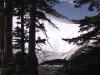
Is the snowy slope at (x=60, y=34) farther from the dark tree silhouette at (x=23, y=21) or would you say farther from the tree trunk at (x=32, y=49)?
the tree trunk at (x=32, y=49)

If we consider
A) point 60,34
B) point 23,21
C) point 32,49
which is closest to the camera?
point 32,49

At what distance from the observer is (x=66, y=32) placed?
131 feet

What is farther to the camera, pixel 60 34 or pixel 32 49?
pixel 60 34

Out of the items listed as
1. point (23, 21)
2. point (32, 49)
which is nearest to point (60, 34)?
point (23, 21)

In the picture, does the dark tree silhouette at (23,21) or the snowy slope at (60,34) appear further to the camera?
the snowy slope at (60,34)

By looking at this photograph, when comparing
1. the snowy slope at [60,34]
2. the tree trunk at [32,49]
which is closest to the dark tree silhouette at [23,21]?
the tree trunk at [32,49]

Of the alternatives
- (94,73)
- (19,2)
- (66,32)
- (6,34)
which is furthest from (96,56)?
(66,32)

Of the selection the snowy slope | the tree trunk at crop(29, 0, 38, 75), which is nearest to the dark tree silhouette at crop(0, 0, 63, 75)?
the tree trunk at crop(29, 0, 38, 75)

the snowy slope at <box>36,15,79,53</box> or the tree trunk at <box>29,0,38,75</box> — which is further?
the snowy slope at <box>36,15,79,53</box>

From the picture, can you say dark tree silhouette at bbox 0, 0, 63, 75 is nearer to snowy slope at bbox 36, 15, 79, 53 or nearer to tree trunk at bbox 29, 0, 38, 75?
tree trunk at bbox 29, 0, 38, 75

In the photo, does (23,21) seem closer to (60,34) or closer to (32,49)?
(32,49)

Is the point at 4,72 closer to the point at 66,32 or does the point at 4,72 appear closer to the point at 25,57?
the point at 25,57

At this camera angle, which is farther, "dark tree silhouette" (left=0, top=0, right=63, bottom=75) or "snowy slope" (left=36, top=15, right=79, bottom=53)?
"snowy slope" (left=36, top=15, right=79, bottom=53)

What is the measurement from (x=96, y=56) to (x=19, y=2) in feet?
16.8
